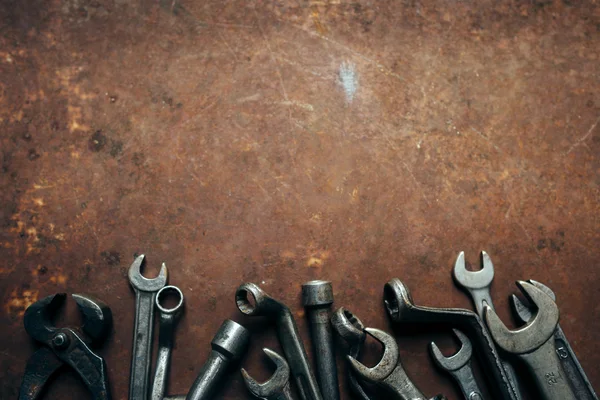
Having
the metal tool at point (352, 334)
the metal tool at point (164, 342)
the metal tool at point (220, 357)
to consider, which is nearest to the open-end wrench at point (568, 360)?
the metal tool at point (352, 334)

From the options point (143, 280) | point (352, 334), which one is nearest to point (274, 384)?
point (352, 334)

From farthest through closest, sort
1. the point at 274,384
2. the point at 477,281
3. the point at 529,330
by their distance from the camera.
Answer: the point at 477,281
the point at 529,330
the point at 274,384

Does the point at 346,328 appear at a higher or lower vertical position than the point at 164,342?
higher

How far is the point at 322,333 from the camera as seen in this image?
1795mm

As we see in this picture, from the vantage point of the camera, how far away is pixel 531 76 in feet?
6.84

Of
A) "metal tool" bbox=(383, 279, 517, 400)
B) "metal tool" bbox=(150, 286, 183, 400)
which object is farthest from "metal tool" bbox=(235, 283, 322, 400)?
"metal tool" bbox=(383, 279, 517, 400)

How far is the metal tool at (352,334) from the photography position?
1.75 meters

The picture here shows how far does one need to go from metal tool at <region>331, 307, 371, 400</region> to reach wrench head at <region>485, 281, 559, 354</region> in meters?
0.43

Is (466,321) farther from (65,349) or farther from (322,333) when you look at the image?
(65,349)

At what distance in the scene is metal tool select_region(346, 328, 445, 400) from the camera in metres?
1.71

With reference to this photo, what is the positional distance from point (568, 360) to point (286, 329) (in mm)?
977

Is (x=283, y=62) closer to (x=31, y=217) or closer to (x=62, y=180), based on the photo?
(x=62, y=180)

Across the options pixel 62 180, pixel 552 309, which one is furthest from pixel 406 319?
pixel 62 180

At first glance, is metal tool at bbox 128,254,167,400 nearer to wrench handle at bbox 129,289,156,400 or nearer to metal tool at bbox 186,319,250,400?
wrench handle at bbox 129,289,156,400
